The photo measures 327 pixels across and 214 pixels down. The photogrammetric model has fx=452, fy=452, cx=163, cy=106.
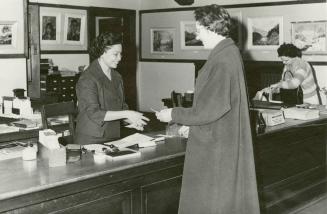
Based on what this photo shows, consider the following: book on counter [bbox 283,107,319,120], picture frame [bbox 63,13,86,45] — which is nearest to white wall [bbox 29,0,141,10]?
picture frame [bbox 63,13,86,45]

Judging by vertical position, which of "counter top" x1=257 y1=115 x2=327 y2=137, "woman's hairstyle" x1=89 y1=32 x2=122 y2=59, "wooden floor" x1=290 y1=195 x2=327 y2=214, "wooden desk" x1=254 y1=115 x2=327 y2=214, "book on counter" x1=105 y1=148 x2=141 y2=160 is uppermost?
"woman's hairstyle" x1=89 y1=32 x2=122 y2=59

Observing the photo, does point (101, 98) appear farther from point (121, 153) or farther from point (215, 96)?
point (215, 96)

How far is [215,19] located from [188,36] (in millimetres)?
6965

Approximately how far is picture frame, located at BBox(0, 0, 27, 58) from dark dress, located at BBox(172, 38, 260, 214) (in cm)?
351

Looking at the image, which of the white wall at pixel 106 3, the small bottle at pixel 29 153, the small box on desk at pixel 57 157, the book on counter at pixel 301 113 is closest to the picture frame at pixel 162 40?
the white wall at pixel 106 3

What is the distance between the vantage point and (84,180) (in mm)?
Answer: 2662

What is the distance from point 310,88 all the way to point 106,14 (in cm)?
501

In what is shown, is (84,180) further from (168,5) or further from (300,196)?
(168,5)

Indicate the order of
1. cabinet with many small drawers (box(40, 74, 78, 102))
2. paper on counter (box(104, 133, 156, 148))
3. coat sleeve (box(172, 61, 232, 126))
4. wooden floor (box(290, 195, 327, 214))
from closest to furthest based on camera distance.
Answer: coat sleeve (box(172, 61, 232, 126))
paper on counter (box(104, 133, 156, 148))
wooden floor (box(290, 195, 327, 214))
cabinet with many small drawers (box(40, 74, 78, 102))

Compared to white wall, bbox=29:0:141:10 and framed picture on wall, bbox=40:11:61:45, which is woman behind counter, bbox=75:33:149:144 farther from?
white wall, bbox=29:0:141:10

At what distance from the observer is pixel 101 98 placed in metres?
3.80

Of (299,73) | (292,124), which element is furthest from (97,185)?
(299,73)

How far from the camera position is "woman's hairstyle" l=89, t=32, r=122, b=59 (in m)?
3.72

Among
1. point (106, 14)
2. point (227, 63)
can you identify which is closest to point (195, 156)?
point (227, 63)
